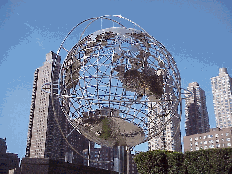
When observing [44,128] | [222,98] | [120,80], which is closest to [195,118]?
[222,98]

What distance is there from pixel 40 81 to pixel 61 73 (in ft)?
214

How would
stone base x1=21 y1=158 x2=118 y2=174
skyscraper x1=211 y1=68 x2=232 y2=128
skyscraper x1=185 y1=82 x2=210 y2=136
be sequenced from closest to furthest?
stone base x1=21 y1=158 x2=118 y2=174 < skyscraper x1=185 y1=82 x2=210 y2=136 < skyscraper x1=211 y1=68 x2=232 y2=128

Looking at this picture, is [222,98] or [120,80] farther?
[222,98]

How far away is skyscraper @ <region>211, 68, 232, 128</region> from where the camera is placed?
111938mm

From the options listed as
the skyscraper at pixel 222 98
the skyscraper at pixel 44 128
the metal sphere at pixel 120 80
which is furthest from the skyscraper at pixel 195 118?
the metal sphere at pixel 120 80

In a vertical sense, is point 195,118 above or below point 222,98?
below

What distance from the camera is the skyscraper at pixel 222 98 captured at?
112 m

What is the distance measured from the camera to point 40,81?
7756 cm

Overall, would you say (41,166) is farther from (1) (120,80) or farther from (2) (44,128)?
(2) (44,128)

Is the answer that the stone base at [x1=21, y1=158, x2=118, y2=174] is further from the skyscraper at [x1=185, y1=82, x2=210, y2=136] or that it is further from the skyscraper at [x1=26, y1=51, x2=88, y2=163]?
the skyscraper at [x1=185, y1=82, x2=210, y2=136]

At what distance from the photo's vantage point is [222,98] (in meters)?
114

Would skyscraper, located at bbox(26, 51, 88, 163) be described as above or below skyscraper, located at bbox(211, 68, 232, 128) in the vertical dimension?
below

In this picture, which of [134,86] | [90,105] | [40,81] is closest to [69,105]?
[90,105]

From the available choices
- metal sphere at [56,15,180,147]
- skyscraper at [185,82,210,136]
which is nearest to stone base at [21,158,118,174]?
metal sphere at [56,15,180,147]
